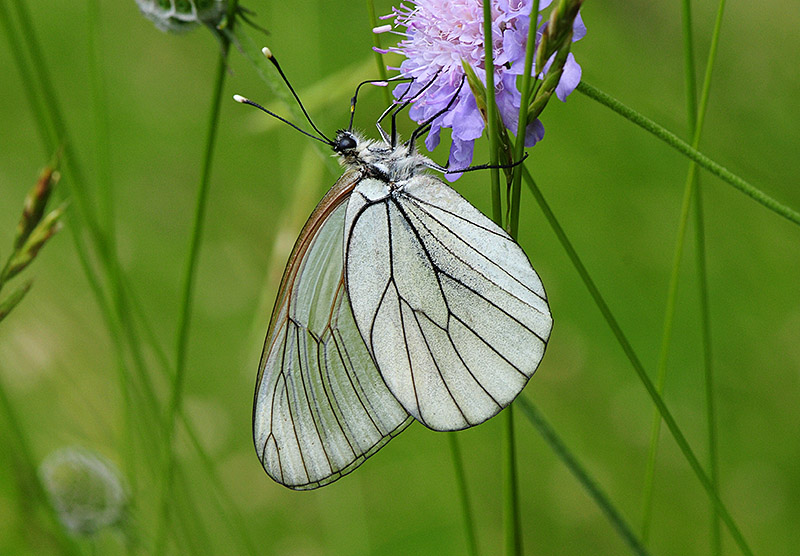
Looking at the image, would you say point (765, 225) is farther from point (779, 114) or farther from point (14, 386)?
point (14, 386)

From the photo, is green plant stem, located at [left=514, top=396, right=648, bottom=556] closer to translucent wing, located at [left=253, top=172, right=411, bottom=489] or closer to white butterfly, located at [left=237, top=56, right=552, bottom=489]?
white butterfly, located at [left=237, top=56, right=552, bottom=489]

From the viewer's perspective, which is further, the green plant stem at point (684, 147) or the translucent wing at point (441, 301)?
the translucent wing at point (441, 301)

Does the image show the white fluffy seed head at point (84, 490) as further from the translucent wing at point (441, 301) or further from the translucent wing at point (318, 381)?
the translucent wing at point (441, 301)

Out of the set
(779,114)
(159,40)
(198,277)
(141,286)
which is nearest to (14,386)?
(141,286)

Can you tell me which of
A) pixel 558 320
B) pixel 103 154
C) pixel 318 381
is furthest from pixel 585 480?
pixel 558 320

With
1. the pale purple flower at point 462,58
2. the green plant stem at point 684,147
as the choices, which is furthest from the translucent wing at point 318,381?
the green plant stem at point 684,147

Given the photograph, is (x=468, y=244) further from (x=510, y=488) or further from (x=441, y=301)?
(x=510, y=488)

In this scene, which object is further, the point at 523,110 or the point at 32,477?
the point at 32,477
